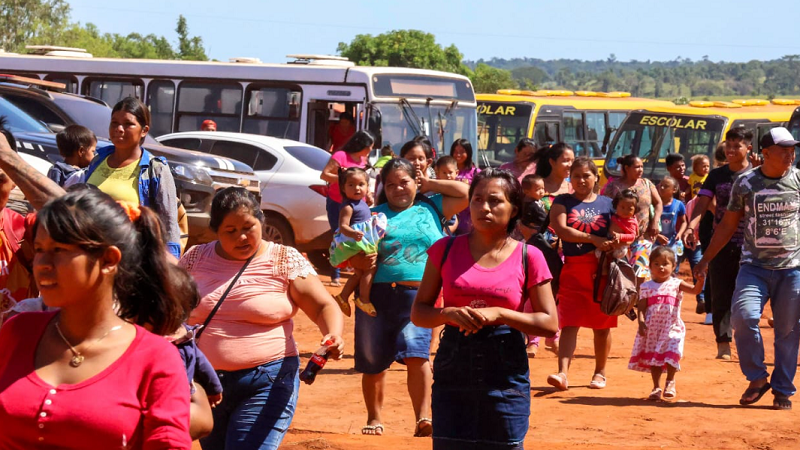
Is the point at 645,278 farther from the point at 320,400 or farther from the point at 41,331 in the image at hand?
the point at 41,331

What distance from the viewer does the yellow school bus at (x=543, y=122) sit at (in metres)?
29.5

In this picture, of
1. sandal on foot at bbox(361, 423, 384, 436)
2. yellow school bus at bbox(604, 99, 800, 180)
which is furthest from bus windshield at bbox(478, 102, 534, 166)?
sandal on foot at bbox(361, 423, 384, 436)

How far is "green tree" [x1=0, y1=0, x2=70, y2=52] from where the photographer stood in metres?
64.8

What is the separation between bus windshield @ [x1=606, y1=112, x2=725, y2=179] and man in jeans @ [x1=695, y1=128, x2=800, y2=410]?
1658cm

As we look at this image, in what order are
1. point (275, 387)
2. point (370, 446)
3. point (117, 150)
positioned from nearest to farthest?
point (275, 387), point (117, 150), point (370, 446)

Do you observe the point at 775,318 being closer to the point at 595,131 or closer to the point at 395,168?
the point at 395,168

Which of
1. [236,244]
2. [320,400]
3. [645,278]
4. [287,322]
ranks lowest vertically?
[320,400]

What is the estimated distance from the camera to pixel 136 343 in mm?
3141

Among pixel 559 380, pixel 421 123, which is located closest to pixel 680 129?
pixel 421 123

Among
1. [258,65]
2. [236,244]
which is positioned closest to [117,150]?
[236,244]

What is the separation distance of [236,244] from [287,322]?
1.35 ft

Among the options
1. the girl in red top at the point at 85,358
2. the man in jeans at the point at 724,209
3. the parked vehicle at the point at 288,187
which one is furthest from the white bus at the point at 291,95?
the girl in red top at the point at 85,358

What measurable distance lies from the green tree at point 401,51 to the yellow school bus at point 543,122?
42874 millimetres

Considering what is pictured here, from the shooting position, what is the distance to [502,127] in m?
29.7
